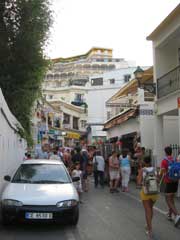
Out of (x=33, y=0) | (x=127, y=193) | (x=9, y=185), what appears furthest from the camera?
(x=33, y=0)

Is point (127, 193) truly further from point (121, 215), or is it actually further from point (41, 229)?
point (41, 229)

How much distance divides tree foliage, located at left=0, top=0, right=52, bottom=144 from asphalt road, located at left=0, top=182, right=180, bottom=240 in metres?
9.49

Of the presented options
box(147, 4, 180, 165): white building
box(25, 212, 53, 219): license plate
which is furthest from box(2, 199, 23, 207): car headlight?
box(147, 4, 180, 165): white building

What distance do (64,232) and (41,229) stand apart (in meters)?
0.52

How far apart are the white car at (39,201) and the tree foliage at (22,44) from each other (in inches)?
420

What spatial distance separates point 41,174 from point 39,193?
1.42m

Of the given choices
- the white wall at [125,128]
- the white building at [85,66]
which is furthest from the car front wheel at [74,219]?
the white building at [85,66]

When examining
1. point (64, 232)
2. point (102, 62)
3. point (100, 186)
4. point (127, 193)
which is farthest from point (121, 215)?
point (102, 62)

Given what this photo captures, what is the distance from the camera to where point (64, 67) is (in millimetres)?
142250

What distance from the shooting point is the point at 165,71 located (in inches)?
815

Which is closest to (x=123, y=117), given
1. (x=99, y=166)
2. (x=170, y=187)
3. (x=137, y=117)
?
(x=137, y=117)

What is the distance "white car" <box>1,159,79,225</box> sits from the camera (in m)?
9.14

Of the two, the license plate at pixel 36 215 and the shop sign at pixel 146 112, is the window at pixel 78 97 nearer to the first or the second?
the shop sign at pixel 146 112

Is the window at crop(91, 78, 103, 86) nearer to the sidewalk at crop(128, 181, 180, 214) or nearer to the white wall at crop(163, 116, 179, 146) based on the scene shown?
the white wall at crop(163, 116, 179, 146)
